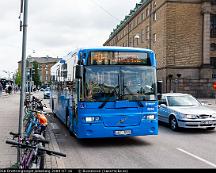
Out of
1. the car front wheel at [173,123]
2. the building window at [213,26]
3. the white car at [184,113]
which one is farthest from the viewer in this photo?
the building window at [213,26]

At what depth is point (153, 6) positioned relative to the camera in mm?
57531

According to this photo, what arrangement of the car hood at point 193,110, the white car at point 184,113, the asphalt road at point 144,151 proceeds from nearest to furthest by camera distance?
the asphalt road at point 144,151 → the white car at point 184,113 → the car hood at point 193,110

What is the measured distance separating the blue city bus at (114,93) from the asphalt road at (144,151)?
1.64 ft

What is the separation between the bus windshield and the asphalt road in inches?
56.8

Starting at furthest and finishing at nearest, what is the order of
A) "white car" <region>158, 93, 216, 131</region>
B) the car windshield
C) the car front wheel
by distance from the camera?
1. the car windshield
2. the car front wheel
3. "white car" <region>158, 93, 216, 131</region>

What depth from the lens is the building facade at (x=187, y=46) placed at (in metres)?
50.2

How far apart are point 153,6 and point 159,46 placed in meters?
7.97

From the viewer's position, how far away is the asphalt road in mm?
7840

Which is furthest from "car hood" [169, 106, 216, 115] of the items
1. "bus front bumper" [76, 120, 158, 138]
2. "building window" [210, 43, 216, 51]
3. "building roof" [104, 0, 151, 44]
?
"building roof" [104, 0, 151, 44]

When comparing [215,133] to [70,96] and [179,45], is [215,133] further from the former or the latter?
[179,45]

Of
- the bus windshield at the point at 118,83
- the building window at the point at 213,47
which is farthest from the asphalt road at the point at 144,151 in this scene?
the building window at the point at 213,47

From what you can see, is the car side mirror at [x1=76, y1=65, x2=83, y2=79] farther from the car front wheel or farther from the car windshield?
the car windshield

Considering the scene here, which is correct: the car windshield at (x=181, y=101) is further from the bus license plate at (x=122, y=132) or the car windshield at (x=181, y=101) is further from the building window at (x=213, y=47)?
the building window at (x=213, y=47)

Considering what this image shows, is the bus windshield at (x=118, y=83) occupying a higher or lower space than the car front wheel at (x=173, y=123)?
higher
